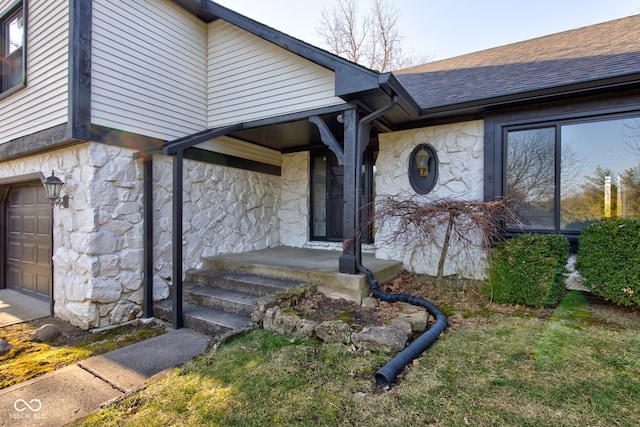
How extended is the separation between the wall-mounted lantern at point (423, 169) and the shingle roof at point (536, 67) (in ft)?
2.35

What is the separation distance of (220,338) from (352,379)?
4.65ft

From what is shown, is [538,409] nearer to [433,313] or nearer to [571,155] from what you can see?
[433,313]

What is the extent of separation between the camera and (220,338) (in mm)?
3098

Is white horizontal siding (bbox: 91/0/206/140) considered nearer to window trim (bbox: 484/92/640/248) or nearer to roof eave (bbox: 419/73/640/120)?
roof eave (bbox: 419/73/640/120)

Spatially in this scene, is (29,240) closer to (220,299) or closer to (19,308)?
(19,308)

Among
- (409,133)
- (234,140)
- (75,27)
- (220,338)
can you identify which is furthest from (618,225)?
(75,27)

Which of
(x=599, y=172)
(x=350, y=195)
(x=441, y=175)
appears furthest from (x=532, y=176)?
(x=350, y=195)

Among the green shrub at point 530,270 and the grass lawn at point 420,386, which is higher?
the green shrub at point 530,270

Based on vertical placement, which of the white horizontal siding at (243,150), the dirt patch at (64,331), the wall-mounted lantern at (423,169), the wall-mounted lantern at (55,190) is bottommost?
the dirt patch at (64,331)

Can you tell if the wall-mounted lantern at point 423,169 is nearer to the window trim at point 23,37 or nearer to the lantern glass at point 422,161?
the lantern glass at point 422,161

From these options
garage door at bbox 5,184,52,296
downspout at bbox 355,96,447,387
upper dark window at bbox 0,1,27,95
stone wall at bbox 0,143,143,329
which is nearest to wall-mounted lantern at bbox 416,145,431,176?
downspout at bbox 355,96,447,387

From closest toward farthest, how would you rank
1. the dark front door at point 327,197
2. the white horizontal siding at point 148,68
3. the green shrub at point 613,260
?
the green shrub at point 613,260
the white horizontal siding at point 148,68
the dark front door at point 327,197

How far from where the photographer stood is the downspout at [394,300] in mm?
2314

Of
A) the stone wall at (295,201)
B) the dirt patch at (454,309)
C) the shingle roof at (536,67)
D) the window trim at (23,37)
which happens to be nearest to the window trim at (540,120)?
the shingle roof at (536,67)
